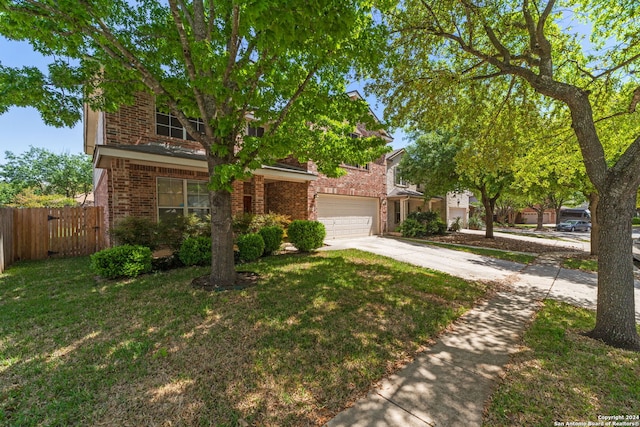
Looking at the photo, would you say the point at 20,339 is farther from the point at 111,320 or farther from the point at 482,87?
the point at 482,87

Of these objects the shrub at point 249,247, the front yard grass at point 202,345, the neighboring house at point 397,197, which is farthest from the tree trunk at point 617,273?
the neighboring house at point 397,197

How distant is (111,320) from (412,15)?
29.4 ft

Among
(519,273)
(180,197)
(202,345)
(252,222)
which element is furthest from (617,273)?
(180,197)

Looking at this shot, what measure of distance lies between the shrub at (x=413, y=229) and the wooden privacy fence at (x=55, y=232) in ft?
52.1

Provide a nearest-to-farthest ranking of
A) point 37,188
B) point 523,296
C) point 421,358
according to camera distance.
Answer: point 421,358 → point 523,296 → point 37,188

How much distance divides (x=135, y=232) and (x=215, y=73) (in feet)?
15.3

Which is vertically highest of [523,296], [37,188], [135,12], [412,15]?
[412,15]

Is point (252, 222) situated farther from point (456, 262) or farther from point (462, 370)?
point (456, 262)

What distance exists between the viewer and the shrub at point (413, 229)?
57.3ft

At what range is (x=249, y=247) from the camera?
8.22 metres

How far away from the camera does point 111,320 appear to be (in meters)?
4.25

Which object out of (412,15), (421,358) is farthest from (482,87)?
(421,358)

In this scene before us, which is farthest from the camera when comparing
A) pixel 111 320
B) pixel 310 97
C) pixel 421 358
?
pixel 310 97

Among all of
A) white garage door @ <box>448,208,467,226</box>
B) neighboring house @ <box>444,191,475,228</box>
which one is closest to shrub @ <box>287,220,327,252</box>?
neighboring house @ <box>444,191,475,228</box>
